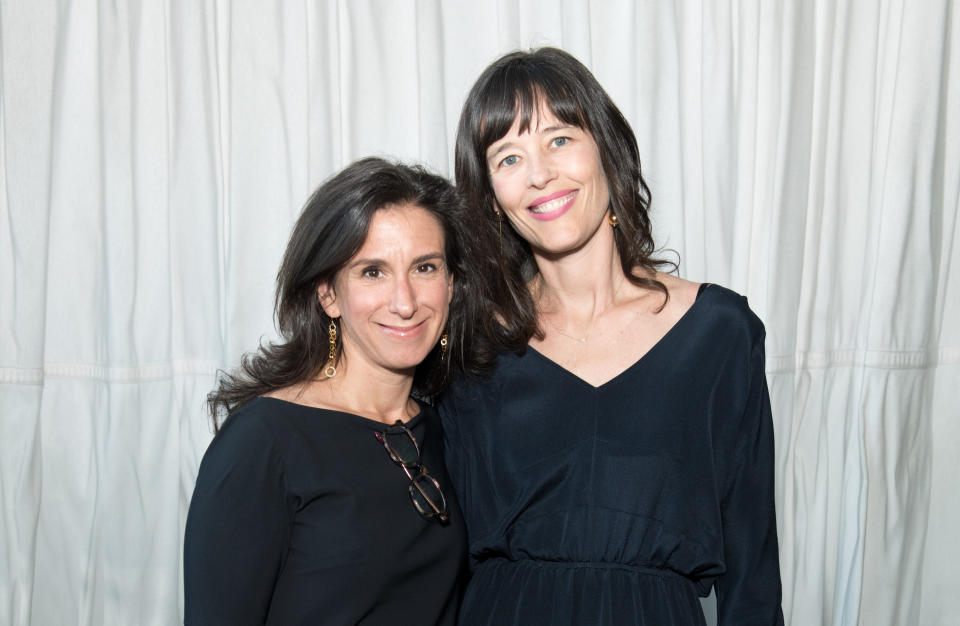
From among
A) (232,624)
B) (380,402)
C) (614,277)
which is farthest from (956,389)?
(232,624)

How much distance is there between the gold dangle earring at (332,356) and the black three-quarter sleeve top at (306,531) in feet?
0.40

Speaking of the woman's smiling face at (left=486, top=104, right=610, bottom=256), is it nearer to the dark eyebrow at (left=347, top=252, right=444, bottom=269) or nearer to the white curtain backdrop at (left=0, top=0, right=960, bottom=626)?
the dark eyebrow at (left=347, top=252, right=444, bottom=269)

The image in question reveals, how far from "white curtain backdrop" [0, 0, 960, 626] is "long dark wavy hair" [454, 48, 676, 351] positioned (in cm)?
41

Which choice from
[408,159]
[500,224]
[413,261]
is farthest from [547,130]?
[408,159]

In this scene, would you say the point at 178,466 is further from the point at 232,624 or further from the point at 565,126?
the point at 565,126

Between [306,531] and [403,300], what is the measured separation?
1.34 ft

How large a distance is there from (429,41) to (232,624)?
4.52 ft

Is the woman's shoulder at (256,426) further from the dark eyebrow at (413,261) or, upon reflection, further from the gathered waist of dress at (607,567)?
the gathered waist of dress at (607,567)

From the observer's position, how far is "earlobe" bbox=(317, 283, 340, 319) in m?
1.54

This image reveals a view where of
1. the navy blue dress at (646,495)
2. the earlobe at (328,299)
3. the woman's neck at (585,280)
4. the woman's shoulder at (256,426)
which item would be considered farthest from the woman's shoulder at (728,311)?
the woman's shoulder at (256,426)

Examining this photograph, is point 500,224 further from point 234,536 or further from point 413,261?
point 234,536

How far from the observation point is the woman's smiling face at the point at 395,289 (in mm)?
1474

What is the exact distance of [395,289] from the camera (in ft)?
4.83

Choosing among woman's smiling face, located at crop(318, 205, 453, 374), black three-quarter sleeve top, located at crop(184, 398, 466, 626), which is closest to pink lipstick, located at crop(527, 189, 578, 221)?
woman's smiling face, located at crop(318, 205, 453, 374)
